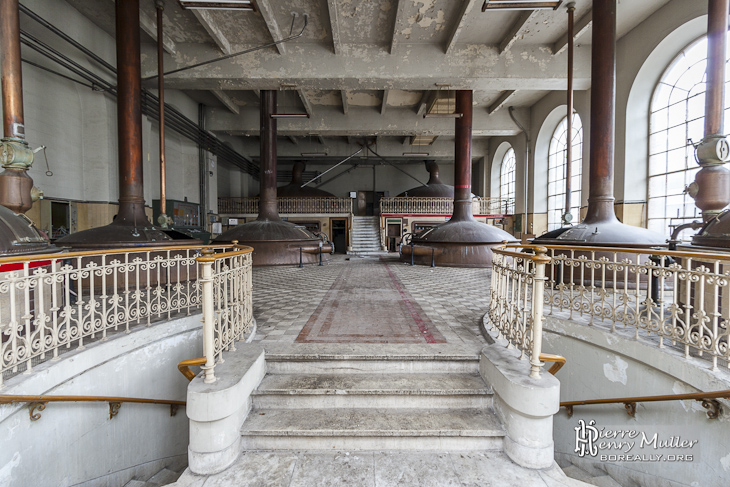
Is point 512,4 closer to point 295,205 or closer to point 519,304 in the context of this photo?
point 519,304

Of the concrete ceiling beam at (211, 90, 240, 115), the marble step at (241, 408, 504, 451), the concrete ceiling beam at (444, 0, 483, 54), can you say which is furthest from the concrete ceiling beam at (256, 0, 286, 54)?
the marble step at (241, 408, 504, 451)

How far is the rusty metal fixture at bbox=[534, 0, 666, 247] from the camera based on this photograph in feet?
18.3

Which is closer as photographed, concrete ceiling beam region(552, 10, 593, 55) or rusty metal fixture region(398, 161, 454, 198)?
concrete ceiling beam region(552, 10, 593, 55)

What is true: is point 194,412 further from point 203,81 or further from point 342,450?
point 203,81

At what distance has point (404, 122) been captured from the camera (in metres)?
13.5

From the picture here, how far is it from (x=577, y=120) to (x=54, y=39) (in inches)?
608

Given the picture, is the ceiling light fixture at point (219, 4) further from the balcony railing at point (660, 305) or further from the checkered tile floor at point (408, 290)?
the balcony railing at point (660, 305)

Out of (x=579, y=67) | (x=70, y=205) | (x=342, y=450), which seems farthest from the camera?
(x=579, y=67)

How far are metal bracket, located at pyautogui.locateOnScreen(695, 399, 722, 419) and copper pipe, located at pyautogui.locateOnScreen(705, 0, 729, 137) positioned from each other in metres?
3.45

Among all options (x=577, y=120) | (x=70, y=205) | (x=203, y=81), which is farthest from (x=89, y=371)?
(x=577, y=120)

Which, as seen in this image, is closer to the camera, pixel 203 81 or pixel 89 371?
pixel 89 371

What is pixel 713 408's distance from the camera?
2.33 metres

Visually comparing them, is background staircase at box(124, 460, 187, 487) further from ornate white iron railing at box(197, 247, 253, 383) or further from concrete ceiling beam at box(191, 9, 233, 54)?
concrete ceiling beam at box(191, 9, 233, 54)

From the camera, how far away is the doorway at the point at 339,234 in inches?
661
